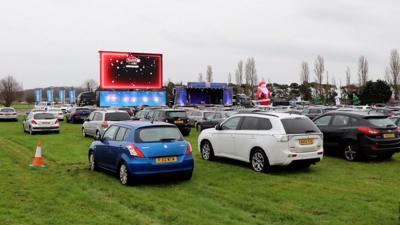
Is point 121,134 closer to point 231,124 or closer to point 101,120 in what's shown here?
point 231,124

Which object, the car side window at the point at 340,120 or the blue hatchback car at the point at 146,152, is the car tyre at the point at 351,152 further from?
the blue hatchback car at the point at 146,152

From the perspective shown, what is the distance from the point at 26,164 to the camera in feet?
43.2

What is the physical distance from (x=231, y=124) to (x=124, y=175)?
4215 millimetres

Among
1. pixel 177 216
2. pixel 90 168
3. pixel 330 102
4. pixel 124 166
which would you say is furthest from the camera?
pixel 330 102

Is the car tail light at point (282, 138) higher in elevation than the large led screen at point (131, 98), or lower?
lower

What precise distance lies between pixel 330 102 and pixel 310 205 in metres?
63.6

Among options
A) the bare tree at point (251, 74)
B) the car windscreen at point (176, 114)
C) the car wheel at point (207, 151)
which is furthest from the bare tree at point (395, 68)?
the car wheel at point (207, 151)

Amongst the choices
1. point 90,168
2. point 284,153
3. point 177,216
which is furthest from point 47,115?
point 177,216

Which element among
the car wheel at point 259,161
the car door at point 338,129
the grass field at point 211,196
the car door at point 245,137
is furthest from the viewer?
the car door at point 338,129

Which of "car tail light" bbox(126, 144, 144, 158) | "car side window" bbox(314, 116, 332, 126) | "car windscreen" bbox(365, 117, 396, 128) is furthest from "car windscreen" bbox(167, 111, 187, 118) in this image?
"car tail light" bbox(126, 144, 144, 158)

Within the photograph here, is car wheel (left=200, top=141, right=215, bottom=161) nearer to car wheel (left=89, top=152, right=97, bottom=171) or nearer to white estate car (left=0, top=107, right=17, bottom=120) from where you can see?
car wheel (left=89, top=152, right=97, bottom=171)

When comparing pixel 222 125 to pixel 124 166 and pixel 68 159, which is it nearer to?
pixel 124 166

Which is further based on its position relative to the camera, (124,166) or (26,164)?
(26,164)

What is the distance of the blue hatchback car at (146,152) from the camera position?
980cm
